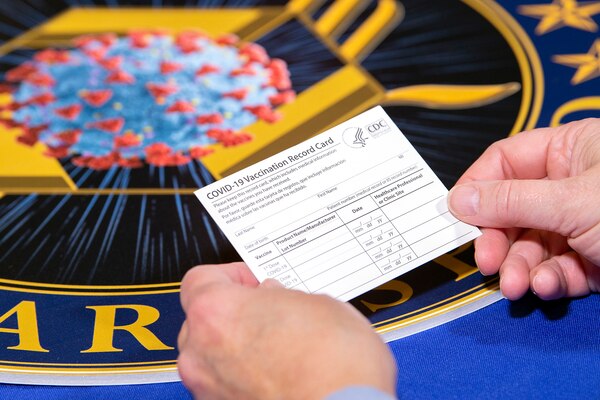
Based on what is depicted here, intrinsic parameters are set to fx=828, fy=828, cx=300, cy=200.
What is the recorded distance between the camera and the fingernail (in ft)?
3.19

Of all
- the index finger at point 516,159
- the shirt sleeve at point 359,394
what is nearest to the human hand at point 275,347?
Result: the shirt sleeve at point 359,394

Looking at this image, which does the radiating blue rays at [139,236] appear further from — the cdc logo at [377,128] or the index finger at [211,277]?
the cdc logo at [377,128]

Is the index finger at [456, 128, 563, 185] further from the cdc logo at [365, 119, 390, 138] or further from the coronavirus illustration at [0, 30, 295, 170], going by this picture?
the coronavirus illustration at [0, 30, 295, 170]

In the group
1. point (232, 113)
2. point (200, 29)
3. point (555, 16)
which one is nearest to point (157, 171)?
point (232, 113)

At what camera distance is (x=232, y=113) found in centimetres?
132

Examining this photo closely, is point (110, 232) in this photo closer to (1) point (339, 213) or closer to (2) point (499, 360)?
(1) point (339, 213)

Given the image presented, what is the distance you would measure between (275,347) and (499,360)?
33cm

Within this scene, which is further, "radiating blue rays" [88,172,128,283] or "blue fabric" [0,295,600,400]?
"radiating blue rays" [88,172,128,283]

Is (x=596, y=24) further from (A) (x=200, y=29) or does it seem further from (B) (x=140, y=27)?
(B) (x=140, y=27)

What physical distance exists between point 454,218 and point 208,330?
364mm

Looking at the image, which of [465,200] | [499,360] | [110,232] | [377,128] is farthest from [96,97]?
[499,360]

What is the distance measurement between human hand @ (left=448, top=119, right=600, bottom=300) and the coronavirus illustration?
40 centimetres

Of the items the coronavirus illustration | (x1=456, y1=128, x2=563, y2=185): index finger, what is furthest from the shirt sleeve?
A: the coronavirus illustration

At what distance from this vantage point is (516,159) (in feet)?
3.54
